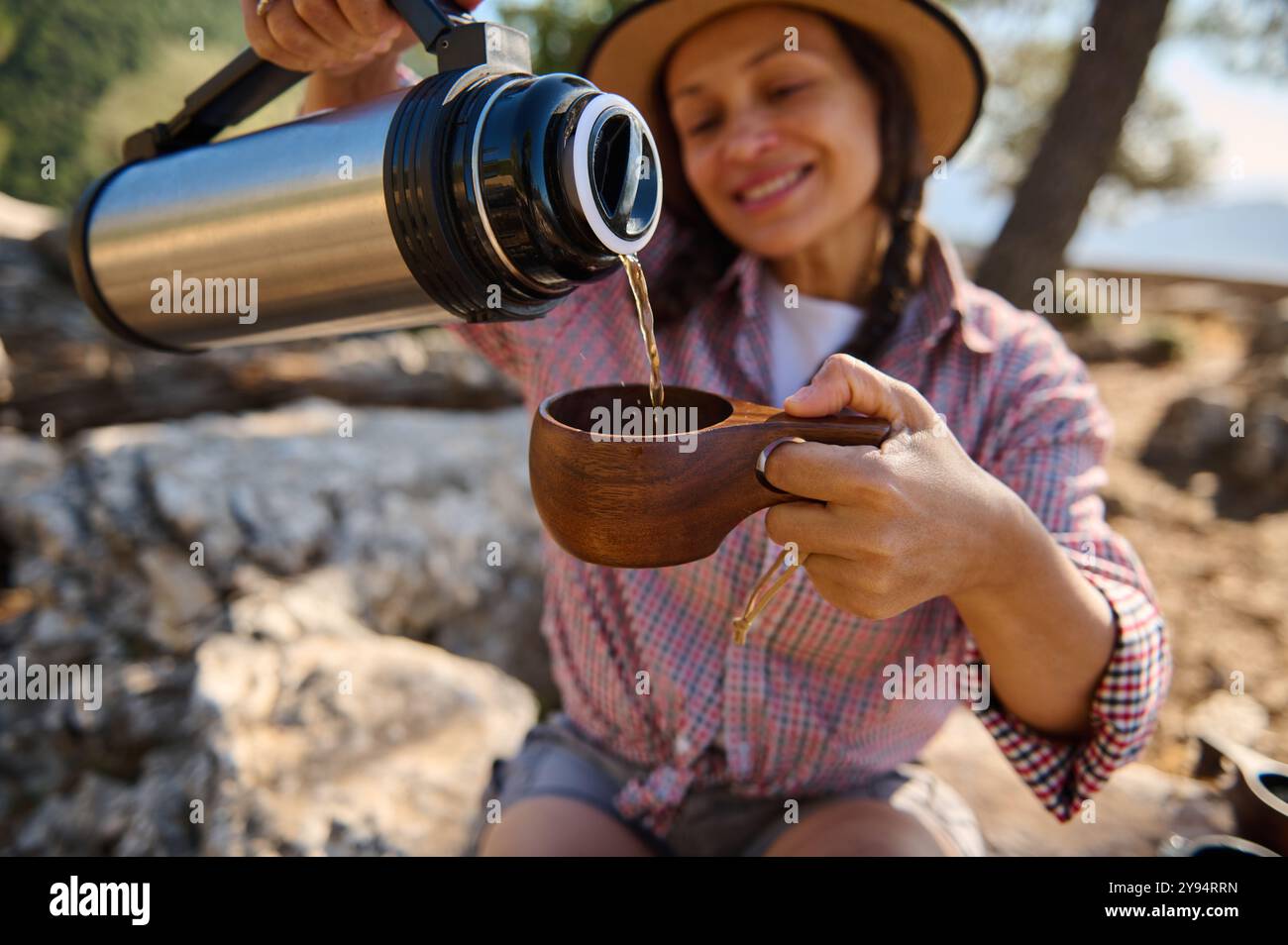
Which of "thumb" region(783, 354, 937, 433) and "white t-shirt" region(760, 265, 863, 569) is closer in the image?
"thumb" region(783, 354, 937, 433)

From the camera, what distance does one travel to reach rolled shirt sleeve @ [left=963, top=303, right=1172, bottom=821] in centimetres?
131

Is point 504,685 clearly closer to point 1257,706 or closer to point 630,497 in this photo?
point 630,497

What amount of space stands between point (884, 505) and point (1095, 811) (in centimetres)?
173

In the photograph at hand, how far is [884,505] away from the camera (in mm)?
951

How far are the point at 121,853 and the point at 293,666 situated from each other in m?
0.55

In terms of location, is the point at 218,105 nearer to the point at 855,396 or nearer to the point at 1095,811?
the point at 855,396

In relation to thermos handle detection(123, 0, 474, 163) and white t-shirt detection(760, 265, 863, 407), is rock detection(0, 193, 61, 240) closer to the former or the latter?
thermos handle detection(123, 0, 474, 163)

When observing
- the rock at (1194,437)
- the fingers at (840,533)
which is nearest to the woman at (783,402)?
the fingers at (840,533)

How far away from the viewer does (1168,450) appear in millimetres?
5215

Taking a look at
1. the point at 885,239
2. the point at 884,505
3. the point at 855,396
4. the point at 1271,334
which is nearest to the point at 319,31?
the point at 855,396

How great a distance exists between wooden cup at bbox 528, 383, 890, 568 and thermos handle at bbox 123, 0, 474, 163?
831 millimetres

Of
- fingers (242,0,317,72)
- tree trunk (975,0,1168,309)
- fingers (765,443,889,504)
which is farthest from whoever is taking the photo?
tree trunk (975,0,1168,309)

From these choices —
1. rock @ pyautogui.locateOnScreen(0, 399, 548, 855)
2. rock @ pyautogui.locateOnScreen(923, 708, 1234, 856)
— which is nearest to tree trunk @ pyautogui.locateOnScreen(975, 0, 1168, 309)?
rock @ pyautogui.locateOnScreen(0, 399, 548, 855)
